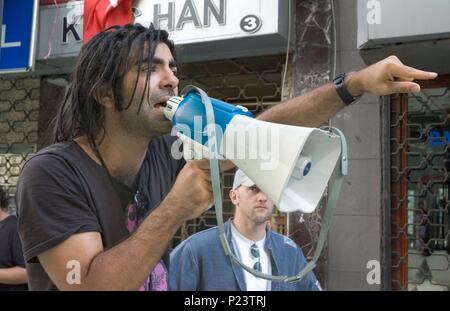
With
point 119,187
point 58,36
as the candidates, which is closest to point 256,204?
point 119,187

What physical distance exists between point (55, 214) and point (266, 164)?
54 centimetres

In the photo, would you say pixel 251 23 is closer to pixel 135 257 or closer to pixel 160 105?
pixel 160 105

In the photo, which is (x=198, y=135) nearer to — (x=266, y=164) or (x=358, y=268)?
(x=266, y=164)

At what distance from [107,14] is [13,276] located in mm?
2038

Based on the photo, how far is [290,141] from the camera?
3.50ft

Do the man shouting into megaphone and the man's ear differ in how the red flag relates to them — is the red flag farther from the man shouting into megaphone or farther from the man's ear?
the man's ear

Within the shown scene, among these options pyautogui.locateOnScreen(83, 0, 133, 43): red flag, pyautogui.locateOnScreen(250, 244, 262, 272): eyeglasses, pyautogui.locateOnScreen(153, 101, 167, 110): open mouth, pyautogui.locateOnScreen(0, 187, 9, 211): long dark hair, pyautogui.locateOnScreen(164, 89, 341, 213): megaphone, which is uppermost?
pyautogui.locateOnScreen(83, 0, 133, 43): red flag

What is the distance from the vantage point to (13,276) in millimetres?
2934

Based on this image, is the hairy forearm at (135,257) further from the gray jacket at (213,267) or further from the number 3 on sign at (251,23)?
the number 3 on sign at (251,23)

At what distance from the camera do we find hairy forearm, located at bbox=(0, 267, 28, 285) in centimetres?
292

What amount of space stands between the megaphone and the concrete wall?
255 centimetres

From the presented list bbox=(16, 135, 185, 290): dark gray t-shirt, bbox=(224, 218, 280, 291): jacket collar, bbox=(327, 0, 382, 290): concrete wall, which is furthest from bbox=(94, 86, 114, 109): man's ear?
bbox=(327, 0, 382, 290): concrete wall
